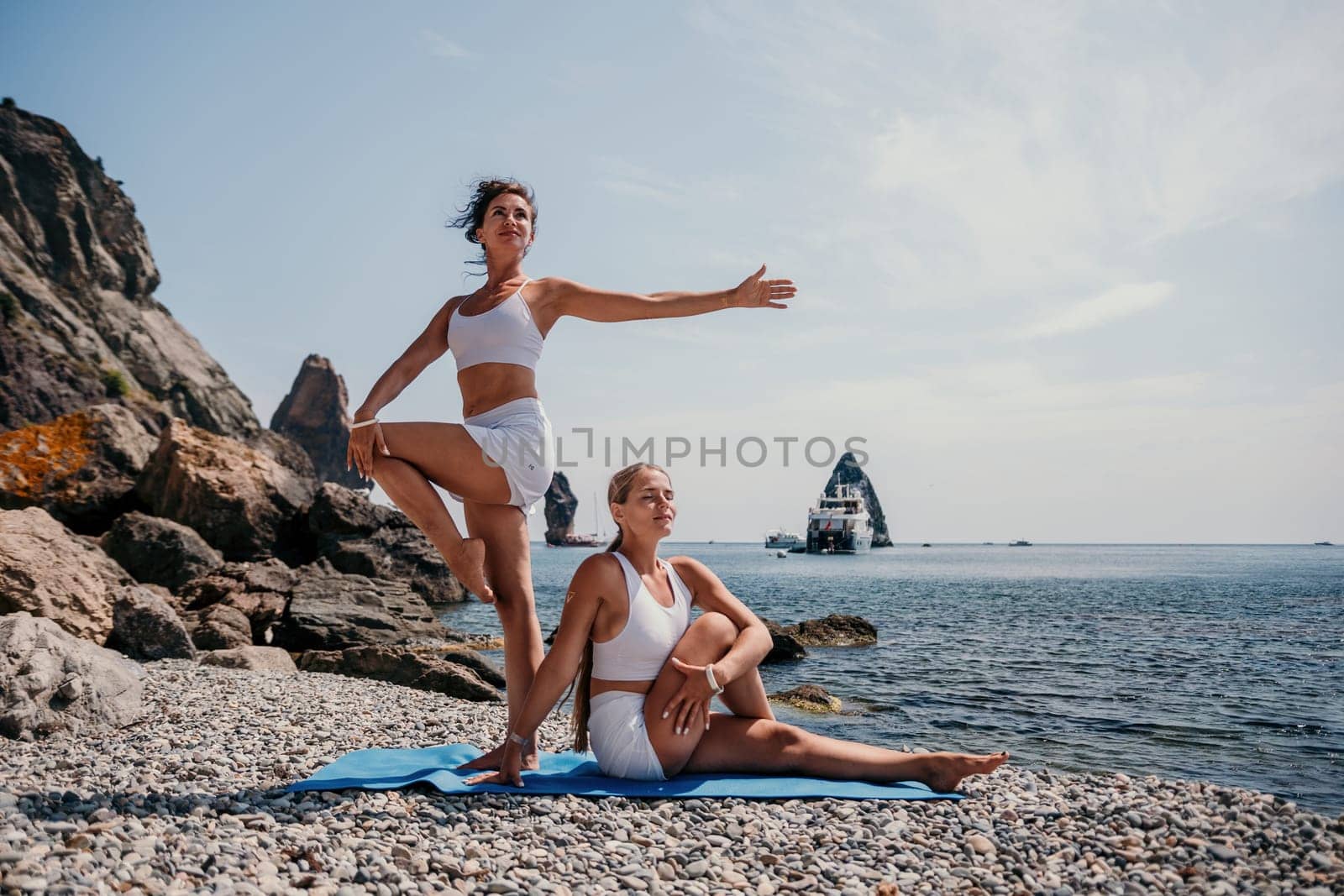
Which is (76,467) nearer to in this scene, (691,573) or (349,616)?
(349,616)

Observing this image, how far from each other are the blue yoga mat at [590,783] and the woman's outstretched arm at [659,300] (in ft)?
7.92

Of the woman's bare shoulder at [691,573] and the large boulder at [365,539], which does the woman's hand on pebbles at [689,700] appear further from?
the large boulder at [365,539]

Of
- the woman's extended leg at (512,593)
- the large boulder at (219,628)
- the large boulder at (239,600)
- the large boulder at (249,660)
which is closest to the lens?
the woman's extended leg at (512,593)

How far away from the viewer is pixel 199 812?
3699mm

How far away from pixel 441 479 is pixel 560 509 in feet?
415

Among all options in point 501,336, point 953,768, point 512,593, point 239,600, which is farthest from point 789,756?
point 239,600

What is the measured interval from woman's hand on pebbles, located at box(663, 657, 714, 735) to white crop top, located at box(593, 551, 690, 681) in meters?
0.14

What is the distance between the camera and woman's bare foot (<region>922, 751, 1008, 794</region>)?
14.3 feet

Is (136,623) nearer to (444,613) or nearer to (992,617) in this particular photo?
(444,613)

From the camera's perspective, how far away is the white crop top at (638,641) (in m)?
4.32

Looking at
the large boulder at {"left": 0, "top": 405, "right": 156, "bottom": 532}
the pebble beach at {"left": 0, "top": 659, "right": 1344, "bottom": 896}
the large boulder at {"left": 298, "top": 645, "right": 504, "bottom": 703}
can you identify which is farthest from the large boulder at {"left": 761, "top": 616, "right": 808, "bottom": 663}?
the large boulder at {"left": 0, "top": 405, "right": 156, "bottom": 532}

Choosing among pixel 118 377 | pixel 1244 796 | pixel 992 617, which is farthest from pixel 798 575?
pixel 1244 796

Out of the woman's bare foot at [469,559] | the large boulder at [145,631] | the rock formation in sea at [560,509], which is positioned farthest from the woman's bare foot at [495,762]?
the rock formation in sea at [560,509]

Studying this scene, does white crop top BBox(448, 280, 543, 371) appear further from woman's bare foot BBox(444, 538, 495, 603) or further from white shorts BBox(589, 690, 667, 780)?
white shorts BBox(589, 690, 667, 780)
